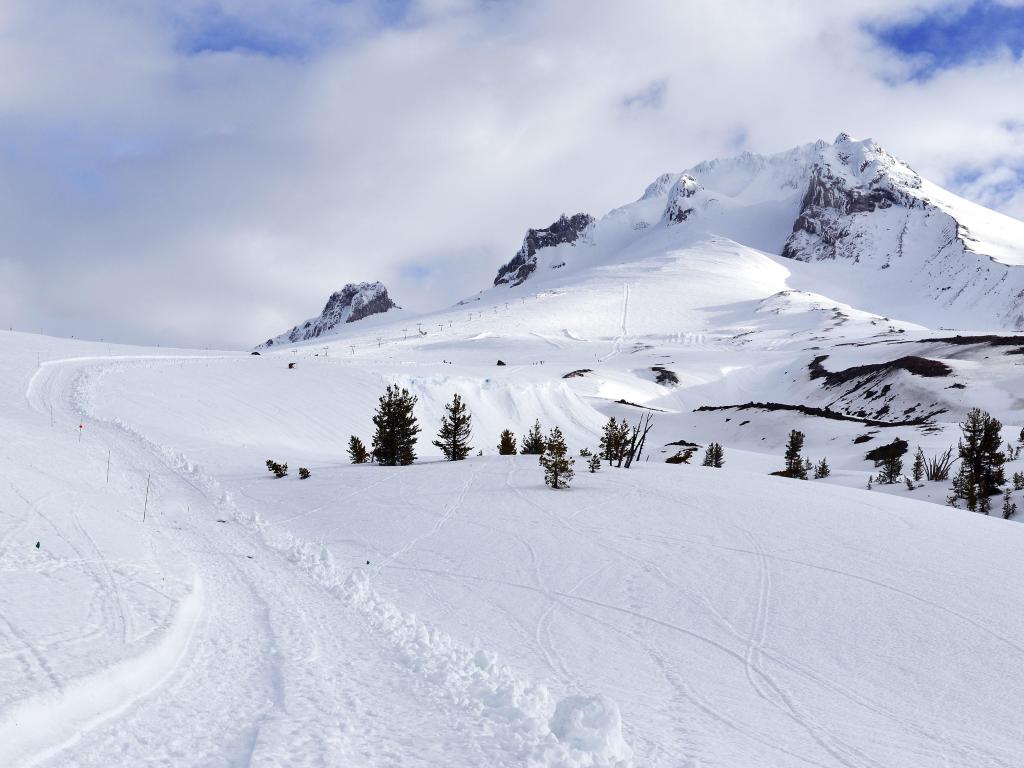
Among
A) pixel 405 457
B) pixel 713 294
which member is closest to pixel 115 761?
pixel 405 457

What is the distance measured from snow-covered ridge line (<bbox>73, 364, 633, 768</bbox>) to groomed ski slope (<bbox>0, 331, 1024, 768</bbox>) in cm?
3

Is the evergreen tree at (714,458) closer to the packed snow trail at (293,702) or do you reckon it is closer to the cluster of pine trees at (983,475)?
the cluster of pine trees at (983,475)

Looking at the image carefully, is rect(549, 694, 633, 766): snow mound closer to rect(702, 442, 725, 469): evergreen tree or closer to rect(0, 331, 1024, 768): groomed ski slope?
rect(0, 331, 1024, 768): groomed ski slope

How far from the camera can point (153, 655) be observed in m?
6.45

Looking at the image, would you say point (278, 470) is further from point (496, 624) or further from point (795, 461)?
point (795, 461)

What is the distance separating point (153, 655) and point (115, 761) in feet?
6.05

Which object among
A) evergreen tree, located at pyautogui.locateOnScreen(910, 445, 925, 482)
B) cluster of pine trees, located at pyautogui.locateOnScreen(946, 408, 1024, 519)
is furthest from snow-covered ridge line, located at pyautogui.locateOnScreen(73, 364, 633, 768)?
evergreen tree, located at pyautogui.locateOnScreen(910, 445, 925, 482)

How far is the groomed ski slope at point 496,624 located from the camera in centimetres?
562

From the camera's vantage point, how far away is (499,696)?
656 centimetres

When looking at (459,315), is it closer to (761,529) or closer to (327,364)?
(327,364)

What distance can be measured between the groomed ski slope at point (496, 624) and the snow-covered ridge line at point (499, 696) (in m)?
0.03

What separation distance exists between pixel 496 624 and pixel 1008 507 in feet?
78.8

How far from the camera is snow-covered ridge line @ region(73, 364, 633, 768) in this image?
18.1ft

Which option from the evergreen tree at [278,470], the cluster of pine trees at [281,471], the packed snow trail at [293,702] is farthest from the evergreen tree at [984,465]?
the evergreen tree at [278,470]
